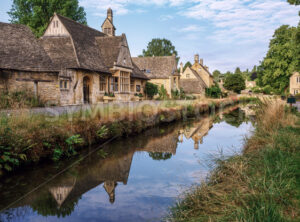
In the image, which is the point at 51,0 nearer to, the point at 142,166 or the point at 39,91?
the point at 39,91

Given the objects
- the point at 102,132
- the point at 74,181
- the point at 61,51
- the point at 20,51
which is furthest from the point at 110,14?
the point at 74,181

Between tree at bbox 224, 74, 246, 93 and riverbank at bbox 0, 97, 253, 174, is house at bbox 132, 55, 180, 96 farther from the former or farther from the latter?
tree at bbox 224, 74, 246, 93

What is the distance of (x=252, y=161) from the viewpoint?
6.35 meters

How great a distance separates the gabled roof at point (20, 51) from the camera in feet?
55.2

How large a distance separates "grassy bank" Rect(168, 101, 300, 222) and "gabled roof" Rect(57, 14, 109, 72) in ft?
59.3

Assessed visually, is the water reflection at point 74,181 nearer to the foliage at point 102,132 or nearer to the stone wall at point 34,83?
the foliage at point 102,132

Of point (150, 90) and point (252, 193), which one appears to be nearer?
point (252, 193)

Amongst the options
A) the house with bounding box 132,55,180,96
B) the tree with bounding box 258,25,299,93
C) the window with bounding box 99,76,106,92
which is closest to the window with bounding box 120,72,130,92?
the window with bounding box 99,76,106,92

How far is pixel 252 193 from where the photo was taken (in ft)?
13.6

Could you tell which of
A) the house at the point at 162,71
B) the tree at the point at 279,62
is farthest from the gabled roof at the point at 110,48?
the tree at the point at 279,62

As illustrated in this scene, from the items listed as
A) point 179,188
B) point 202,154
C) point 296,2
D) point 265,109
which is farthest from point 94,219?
point 296,2

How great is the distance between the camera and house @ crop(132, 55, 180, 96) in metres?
40.6

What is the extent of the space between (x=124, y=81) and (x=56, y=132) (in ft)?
64.4

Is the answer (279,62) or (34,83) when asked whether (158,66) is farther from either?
(34,83)
